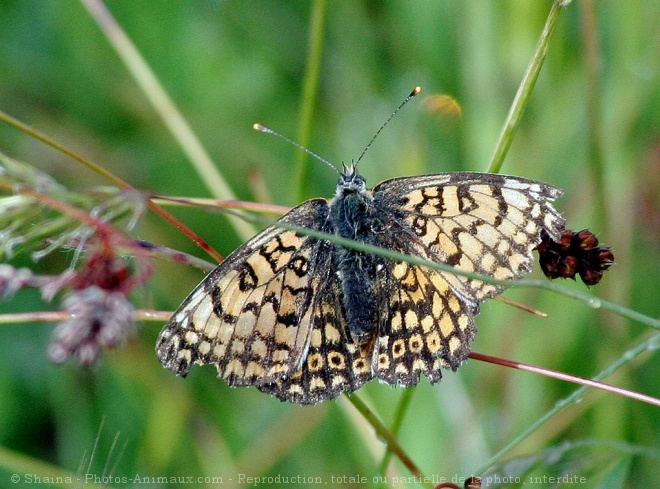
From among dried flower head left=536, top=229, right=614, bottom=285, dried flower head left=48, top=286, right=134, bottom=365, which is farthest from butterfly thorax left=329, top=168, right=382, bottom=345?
dried flower head left=48, top=286, right=134, bottom=365

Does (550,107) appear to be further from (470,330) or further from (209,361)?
(209,361)

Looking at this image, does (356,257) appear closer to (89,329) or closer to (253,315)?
(253,315)

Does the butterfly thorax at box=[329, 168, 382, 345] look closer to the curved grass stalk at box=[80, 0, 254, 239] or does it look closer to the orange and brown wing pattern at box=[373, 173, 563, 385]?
the orange and brown wing pattern at box=[373, 173, 563, 385]

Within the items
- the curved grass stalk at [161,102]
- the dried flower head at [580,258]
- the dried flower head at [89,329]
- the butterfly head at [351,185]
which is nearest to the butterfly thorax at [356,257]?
the butterfly head at [351,185]

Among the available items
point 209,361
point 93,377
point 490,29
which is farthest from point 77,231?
point 490,29

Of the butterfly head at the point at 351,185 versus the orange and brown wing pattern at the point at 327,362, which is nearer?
the orange and brown wing pattern at the point at 327,362

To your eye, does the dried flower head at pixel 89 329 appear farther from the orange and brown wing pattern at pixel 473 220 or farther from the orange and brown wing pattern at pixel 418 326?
the orange and brown wing pattern at pixel 473 220

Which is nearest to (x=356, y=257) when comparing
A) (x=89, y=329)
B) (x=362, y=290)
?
(x=362, y=290)
